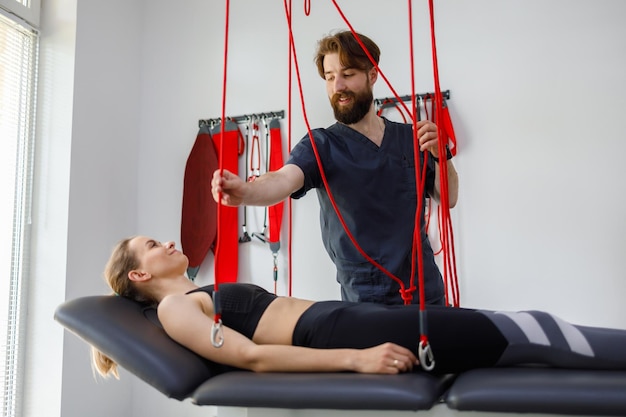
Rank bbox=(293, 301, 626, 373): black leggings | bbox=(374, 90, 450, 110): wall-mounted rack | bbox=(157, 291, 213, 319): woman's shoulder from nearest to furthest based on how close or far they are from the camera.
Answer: bbox=(293, 301, 626, 373): black leggings < bbox=(157, 291, 213, 319): woman's shoulder < bbox=(374, 90, 450, 110): wall-mounted rack

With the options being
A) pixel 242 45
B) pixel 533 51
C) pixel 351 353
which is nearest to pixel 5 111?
pixel 242 45

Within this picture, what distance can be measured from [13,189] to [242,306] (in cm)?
192

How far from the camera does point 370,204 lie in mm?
1891

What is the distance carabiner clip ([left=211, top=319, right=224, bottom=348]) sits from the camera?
1.16m

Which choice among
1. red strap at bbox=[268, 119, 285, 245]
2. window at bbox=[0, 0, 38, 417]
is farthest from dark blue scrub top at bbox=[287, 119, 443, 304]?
window at bbox=[0, 0, 38, 417]

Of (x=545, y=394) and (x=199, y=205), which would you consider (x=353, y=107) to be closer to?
(x=545, y=394)

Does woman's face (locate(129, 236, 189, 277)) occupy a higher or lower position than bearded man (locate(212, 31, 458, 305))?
lower

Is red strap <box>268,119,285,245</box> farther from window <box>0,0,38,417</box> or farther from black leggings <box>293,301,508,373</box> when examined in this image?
black leggings <box>293,301,508,373</box>

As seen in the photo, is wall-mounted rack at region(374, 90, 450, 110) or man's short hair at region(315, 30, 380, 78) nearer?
man's short hair at region(315, 30, 380, 78)

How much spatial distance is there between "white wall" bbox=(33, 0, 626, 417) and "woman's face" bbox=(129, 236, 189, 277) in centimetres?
133

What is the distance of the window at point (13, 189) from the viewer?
2.77m

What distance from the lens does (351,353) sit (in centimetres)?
119

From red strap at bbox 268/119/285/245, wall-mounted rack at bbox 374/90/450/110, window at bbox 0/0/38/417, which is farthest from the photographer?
red strap at bbox 268/119/285/245

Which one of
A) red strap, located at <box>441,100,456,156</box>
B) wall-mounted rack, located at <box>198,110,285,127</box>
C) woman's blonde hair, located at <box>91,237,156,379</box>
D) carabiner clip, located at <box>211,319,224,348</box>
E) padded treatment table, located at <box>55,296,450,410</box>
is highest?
wall-mounted rack, located at <box>198,110,285,127</box>
